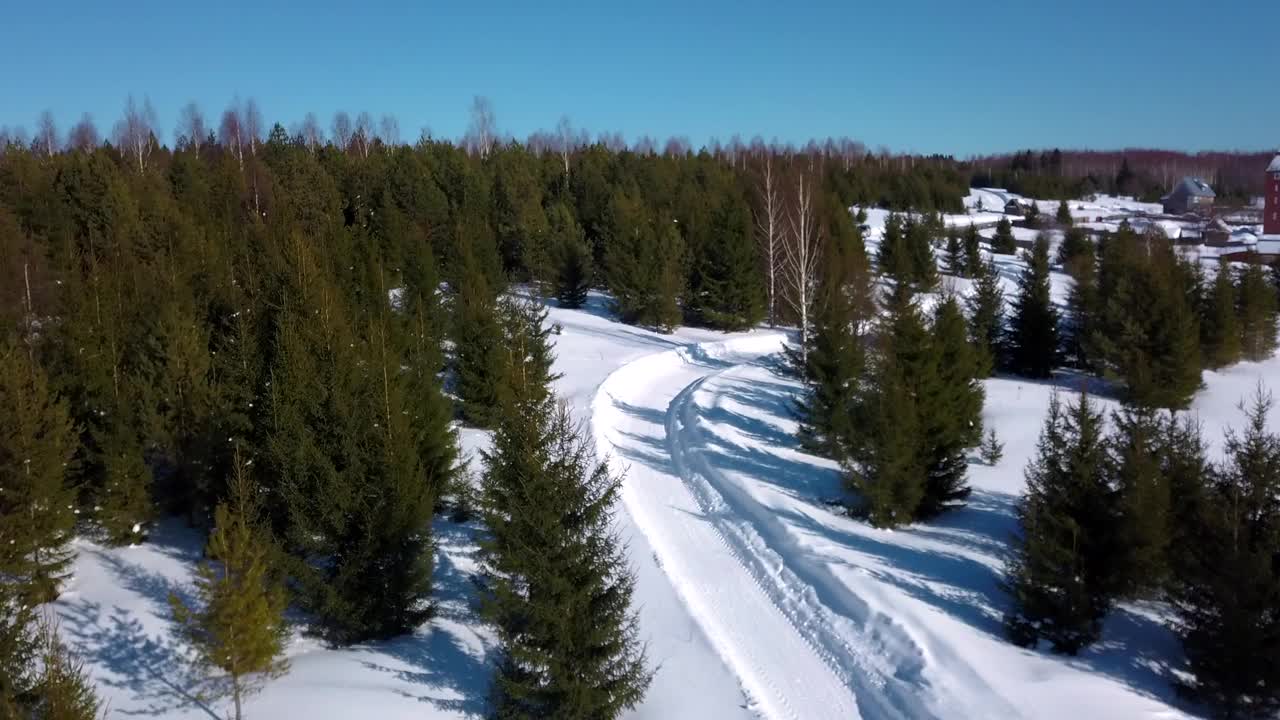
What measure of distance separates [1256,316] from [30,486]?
41702 mm

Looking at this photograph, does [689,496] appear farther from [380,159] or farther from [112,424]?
[380,159]

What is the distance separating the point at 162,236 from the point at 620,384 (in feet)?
52.2

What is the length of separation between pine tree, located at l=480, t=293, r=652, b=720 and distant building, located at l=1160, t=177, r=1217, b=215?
117 metres

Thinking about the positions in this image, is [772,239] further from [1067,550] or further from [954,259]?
[1067,550]

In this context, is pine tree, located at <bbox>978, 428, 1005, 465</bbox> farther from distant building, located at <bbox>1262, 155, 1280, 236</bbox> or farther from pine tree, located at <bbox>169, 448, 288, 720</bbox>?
distant building, located at <bbox>1262, 155, 1280, 236</bbox>

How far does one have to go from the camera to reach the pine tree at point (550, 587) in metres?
Answer: 10.4

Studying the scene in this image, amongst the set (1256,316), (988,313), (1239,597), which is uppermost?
(988,313)

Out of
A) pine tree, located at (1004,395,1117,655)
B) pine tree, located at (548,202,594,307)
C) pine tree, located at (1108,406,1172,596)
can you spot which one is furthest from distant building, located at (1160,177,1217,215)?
pine tree, located at (1004,395,1117,655)

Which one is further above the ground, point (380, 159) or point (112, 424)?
point (380, 159)

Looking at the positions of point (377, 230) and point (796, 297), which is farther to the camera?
point (796, 297)

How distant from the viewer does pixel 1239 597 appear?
1163 centimetres

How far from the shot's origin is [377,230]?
35594 mm

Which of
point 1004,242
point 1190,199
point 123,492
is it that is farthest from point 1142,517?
point 1190,199

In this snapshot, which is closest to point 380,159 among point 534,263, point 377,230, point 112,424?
point 534,263
